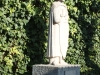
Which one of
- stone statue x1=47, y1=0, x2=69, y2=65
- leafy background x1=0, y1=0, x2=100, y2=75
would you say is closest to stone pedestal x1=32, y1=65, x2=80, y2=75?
stone statue x1=47, y1=0, x2=69, y2=65

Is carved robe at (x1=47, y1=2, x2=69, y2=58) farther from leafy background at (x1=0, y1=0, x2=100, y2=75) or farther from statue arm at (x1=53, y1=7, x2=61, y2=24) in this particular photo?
leafy background at (x1=0, y1=0, x2=100, y2=75)

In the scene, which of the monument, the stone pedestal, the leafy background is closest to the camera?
the stone pedestal

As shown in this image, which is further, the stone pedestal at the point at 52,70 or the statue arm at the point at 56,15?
the statue arm at the point at 56,15

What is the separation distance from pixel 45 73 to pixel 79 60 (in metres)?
2.95

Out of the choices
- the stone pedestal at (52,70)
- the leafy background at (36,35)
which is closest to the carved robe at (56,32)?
the stone pedestal at (52,70)

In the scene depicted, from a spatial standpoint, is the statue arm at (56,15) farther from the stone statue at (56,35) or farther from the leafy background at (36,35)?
the leafy background at (36,35)

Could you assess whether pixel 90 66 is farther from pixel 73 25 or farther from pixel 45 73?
pixel 45 73

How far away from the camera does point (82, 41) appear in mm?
9086

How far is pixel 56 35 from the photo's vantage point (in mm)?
6477

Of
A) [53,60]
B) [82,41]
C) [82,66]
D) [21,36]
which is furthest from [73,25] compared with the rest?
[53,60]

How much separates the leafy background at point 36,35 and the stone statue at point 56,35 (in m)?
1.13

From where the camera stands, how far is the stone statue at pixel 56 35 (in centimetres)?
643

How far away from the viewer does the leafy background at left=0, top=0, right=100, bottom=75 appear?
7.18 meters

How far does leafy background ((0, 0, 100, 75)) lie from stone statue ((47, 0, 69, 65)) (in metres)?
1.13
